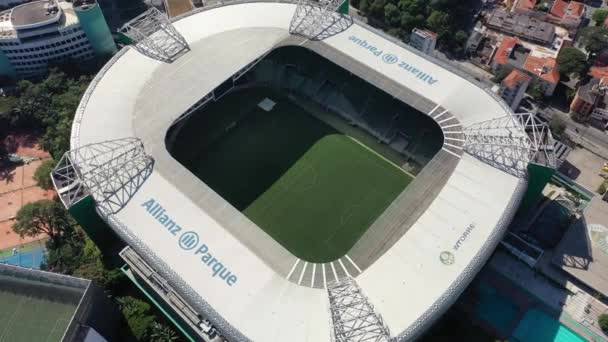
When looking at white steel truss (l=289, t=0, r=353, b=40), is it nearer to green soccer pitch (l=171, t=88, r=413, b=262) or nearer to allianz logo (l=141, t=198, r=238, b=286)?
green soccer pitch (l=171, t=88, r=413, b=262)

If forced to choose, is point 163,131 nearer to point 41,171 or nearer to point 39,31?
point 41,171

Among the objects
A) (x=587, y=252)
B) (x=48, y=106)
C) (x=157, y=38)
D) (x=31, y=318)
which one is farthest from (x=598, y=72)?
(x=48, y=106)

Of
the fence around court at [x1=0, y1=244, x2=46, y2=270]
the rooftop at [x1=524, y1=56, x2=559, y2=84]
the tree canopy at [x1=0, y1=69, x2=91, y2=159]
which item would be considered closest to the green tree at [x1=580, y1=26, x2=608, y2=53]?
the rooftop at [x1=524, y1=56, x2=559, y2=84]

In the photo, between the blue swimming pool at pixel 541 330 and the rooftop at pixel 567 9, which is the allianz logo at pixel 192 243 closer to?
the blue swimming pool at pixel 541 330

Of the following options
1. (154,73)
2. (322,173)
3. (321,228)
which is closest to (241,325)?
(321,228)

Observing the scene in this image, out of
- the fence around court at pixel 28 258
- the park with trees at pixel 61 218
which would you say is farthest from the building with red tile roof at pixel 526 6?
the fence around court at pixel 28 258

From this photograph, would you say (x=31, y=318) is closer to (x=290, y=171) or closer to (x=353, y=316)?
(x=353, y=316)
